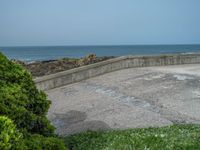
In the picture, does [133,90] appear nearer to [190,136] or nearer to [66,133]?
[66,133]

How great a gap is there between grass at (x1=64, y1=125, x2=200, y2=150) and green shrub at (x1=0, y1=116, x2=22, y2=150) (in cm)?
→ 278

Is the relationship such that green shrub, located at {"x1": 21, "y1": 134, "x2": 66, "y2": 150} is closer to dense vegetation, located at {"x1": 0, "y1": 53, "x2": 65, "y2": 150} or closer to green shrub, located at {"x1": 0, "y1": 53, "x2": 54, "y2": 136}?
dense vegetation, located at {"x1": 0, "y1": 53, "x2": 65, "y2": 150}

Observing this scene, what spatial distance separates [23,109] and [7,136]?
4.25 feet

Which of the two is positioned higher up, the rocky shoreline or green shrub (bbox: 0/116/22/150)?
green shrub (bbox: 0/116/22/150)

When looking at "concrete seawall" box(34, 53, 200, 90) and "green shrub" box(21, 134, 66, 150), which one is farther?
"concrete seawall" box(34, 53, 200, 90)

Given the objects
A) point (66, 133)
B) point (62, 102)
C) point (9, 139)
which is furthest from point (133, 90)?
point (9, 139)

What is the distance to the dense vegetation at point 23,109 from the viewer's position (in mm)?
6012

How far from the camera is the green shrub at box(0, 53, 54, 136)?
244 inches

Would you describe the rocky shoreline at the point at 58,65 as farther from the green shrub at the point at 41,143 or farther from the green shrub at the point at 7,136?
the green shrub at the point at 7,136

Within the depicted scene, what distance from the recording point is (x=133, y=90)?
46.8ft

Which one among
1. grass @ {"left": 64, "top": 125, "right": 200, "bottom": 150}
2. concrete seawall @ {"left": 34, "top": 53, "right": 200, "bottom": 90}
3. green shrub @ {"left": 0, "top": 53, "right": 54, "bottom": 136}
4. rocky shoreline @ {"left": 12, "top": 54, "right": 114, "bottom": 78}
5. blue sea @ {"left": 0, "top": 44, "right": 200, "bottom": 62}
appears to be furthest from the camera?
blue sea @ {"left": 0, "top": 44, "right": 200, "bottom": 62}

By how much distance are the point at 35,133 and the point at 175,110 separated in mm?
5499

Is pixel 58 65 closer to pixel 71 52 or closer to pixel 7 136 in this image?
pixel 7 136

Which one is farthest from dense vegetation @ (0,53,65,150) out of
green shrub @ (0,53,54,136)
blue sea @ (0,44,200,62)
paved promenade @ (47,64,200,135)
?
blue sea @ (0,44,200,62)
